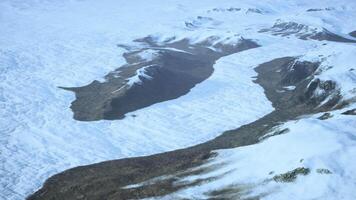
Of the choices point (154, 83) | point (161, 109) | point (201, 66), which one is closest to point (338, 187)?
point (161, 109)

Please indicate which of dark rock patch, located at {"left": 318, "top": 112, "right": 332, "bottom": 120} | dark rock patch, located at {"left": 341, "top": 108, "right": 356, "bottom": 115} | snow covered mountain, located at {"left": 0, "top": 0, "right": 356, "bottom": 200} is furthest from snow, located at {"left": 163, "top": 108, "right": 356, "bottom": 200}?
dark rock patch, located at {"left": 318, "top": 112, "right": 332, "bottom": 120}

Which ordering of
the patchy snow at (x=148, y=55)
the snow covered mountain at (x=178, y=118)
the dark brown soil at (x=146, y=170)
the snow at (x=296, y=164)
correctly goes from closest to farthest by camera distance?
1. the snow at (x=296, y=164)
2. the snow covered mountain at (x=178, y=118)
3. the dark brown soil at (x=146, y=170)
4. the patchy snow at (x=148, y=55)

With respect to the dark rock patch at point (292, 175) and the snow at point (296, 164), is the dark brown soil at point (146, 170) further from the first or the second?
the dark rock patch at point (292, 175)

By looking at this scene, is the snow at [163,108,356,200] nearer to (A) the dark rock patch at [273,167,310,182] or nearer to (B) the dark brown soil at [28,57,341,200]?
(A) the dark rock patch at [273,167,310,182]

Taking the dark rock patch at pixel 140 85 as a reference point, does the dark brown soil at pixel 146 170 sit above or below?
above

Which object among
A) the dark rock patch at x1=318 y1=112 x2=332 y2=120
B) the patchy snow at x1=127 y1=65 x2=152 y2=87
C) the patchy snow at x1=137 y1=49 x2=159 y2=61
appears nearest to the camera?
the dark rock patch at x1=318 y1=112 x2=332 y2=120

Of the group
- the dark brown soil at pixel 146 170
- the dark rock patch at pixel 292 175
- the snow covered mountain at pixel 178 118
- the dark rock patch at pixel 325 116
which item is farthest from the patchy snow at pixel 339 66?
the dark rock patch at pixel 292 175
